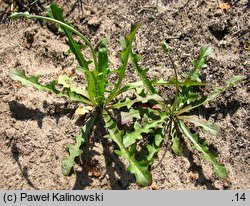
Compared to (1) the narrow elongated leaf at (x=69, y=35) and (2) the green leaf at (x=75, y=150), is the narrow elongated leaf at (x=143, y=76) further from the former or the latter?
→ (2) the green leaf at (x=75, y=150)

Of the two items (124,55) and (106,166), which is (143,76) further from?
(106,166)

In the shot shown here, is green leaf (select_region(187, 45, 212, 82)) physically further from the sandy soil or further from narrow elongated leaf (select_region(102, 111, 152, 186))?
narrow elongated leaf (select_region(102, 111, 152, 186))

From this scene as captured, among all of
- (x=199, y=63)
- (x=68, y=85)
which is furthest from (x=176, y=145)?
(x=68, y=85)

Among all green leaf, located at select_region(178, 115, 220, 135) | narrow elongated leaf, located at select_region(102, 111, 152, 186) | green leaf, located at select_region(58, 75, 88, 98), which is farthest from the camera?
green leaf, located at select_region(58, 75, 88, 98)

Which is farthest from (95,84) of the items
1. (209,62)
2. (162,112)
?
(209,62)

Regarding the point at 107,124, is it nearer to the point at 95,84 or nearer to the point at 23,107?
the point at 95,84

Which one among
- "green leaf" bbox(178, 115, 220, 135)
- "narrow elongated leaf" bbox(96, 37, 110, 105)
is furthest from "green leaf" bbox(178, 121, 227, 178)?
"narrow elongated leaf" bbox(96, 37, 110, 105)
